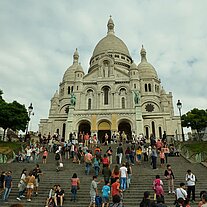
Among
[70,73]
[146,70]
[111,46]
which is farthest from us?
[111,46]

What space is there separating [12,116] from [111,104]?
1629 cm

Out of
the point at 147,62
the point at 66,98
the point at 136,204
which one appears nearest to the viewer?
the point at 136,204

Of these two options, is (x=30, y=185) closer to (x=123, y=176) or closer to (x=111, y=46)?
(x=123, y=176)

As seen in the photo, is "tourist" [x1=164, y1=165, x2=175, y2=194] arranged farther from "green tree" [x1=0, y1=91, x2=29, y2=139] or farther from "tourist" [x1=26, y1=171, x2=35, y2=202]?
"green tree" [x1=0, y1=91, x2=29, y2=139]

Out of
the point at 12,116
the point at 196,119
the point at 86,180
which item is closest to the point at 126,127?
the point at 196,119

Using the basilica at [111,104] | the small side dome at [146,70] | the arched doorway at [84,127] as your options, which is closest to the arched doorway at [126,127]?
the basilica at [111,104]

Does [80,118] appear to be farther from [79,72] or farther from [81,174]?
[81,174]

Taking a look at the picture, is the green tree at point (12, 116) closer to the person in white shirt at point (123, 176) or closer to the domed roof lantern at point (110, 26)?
the person in white shirt at point (123, 176)

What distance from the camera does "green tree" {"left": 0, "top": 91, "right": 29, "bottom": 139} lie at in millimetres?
29703

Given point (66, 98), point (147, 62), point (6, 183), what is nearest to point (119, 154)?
point (6, 183)

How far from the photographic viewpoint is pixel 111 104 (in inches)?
1561

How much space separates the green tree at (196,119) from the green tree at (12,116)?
79.8 feet

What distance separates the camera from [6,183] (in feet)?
34.9

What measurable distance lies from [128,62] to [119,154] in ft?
133
